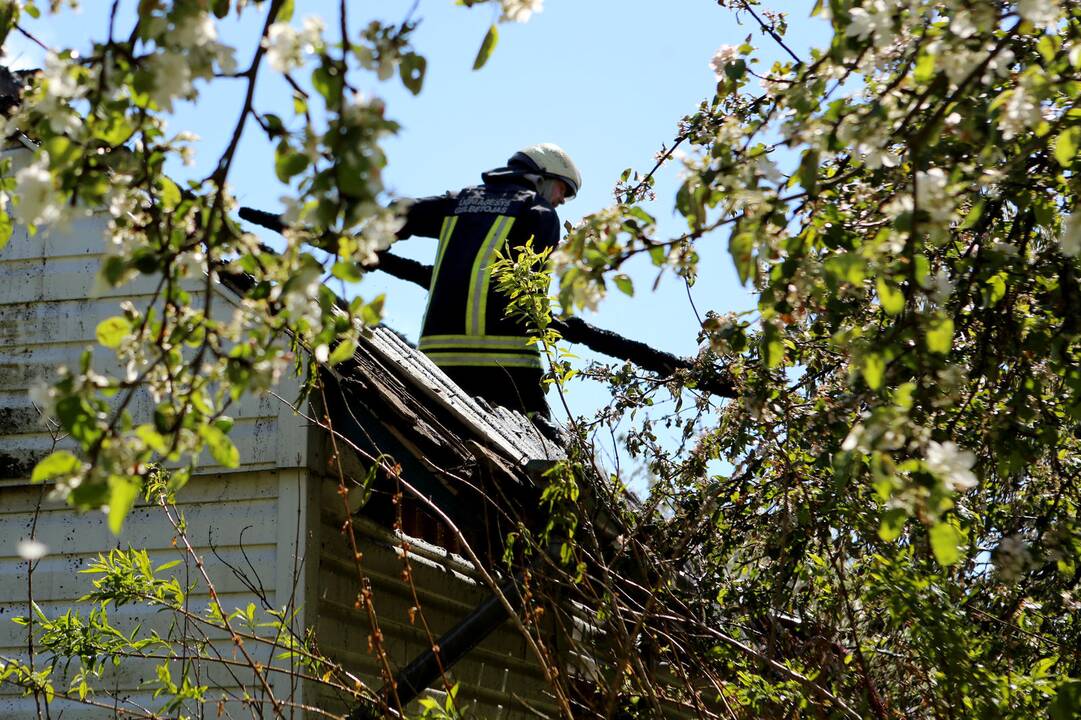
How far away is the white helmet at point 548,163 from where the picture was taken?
8.16 meters

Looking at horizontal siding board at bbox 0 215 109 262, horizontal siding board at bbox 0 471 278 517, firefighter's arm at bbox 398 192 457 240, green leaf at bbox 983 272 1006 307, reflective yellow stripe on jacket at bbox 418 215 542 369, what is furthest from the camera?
firefighter's arm at bbox 398 192 457 240

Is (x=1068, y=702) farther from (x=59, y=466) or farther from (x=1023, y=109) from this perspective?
(x=59, y=466)

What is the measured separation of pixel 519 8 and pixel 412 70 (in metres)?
0.24

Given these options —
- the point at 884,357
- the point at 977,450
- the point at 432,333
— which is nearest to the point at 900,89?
the point at 884,357

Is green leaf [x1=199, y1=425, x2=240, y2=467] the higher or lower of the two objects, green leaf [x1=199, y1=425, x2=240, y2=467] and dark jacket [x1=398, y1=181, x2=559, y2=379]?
the lower

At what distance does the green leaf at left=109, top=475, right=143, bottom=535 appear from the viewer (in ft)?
6.23

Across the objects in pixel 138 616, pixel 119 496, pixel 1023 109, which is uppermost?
pixel 138 616

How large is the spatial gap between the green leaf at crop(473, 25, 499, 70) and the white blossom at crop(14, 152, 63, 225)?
707 mm

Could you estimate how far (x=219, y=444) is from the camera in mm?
2088

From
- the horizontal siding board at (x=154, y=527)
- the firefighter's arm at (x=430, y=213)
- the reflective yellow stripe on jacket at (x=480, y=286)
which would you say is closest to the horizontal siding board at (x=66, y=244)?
the horizontal siding board at (x=154, y=527)

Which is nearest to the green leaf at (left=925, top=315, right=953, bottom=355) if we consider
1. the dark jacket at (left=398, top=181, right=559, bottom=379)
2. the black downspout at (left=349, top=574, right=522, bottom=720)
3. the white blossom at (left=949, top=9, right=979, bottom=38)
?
the white blossom at (left=949, top=9, right=979, bottom=38)

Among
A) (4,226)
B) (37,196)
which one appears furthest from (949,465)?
(4,226)

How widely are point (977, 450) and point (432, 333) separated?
3923 millimetres

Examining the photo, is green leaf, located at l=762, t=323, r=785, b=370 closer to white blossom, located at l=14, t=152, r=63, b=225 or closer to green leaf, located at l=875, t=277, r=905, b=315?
green leaf, located at l=875, t=277, r=905, b=315
